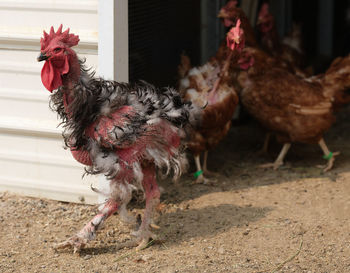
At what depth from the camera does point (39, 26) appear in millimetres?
4473

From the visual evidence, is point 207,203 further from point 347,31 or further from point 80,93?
point 347,31

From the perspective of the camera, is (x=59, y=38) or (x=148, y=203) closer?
(x=59, y=38)

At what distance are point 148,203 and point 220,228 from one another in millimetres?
621

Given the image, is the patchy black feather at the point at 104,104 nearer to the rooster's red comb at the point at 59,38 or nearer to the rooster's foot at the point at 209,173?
the rooster's red comb at the point at 59,38

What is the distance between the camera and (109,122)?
11.8 ft

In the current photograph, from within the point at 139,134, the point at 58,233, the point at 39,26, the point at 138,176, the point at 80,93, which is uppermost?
the point at 39,26

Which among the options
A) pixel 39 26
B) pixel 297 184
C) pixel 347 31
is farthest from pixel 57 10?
pixel 347 31

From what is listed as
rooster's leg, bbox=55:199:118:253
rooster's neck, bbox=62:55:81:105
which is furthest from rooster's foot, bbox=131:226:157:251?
rooster's neck, bbox=62:55:81:105

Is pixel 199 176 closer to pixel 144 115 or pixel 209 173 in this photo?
pixel 209 173

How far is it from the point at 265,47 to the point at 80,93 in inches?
132

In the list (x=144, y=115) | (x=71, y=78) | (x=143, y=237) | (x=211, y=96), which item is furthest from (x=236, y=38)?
(x=143, y=237)

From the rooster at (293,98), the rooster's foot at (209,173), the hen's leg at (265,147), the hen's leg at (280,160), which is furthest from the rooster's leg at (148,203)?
the hen's leg at (265,147)

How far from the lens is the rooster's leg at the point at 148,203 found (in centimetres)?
393

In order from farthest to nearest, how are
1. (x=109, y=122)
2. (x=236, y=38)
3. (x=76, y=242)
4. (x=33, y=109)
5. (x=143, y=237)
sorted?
(x=236, y=38) → (x=33, y=109) → (x=143, y=237) → (x=76, y=242) → (x=109, y=122)
